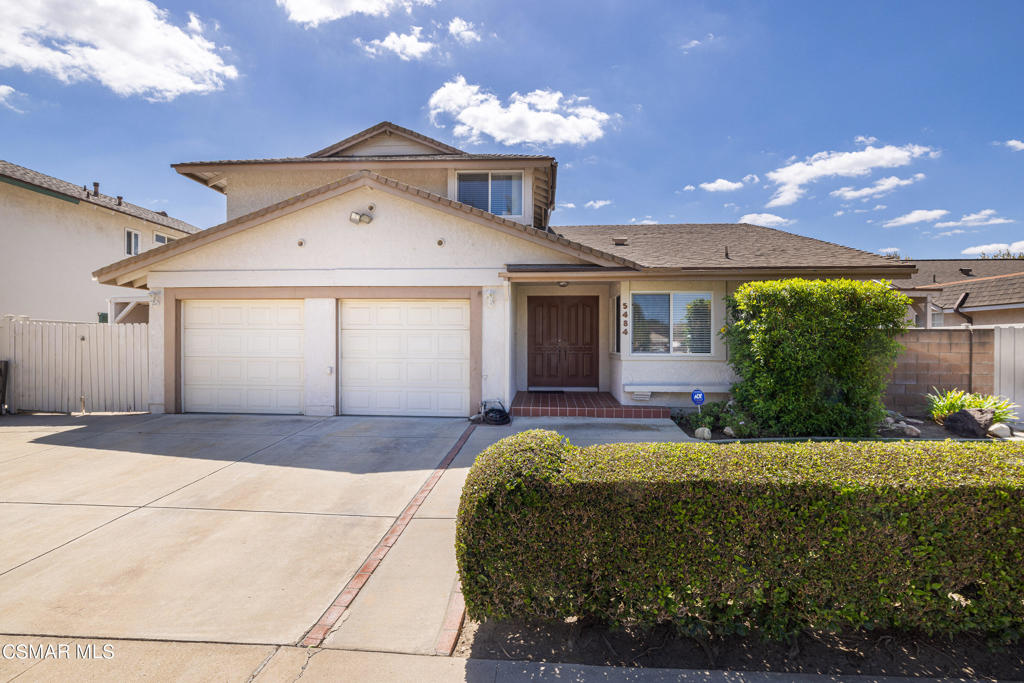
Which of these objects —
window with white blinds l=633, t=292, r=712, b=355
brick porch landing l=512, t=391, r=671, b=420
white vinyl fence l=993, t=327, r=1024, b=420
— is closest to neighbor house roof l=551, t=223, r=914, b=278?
window with white blinds l=633, t=292, r=712, b=355

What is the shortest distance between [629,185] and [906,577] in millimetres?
16485

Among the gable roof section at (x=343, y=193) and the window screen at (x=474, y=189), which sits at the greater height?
the window screen at (x=474, y=189)

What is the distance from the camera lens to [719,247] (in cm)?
1148

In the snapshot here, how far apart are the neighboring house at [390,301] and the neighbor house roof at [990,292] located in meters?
9.37

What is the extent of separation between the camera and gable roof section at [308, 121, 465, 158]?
1276 centimetres

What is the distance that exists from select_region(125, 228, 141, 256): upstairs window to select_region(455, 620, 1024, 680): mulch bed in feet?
71.3

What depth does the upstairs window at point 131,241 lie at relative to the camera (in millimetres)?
18234

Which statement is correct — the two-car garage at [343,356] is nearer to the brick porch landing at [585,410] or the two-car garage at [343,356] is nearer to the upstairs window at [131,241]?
the brick porch landing at [585,410]

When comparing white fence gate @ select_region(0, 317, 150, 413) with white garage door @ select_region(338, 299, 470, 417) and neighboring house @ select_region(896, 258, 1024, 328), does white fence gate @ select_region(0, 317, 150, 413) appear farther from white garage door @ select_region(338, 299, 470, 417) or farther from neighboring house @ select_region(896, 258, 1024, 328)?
neighboring house @ select_region(896, 258, 1024, 328)

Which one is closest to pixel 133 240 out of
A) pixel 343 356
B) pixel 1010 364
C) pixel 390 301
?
pixel 343 356

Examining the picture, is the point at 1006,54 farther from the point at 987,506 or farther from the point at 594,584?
the point at 594,584

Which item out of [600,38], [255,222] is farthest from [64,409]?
[600,38]

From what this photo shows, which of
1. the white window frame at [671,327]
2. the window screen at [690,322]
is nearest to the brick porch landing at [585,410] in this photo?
the white window frame at [671,327]

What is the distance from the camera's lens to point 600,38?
10.1 m
